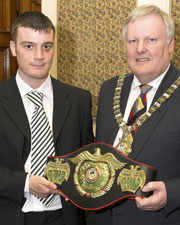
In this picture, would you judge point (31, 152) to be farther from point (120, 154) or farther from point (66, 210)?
point (120, 154)

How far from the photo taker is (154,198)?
1369mm

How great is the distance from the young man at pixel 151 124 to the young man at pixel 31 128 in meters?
0.18

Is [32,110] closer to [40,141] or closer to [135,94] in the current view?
[40,141]

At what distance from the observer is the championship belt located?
140 centimetres

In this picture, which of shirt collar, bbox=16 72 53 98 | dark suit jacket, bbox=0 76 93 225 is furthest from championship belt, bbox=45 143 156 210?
shirt collar, bbox=16 72 53 98

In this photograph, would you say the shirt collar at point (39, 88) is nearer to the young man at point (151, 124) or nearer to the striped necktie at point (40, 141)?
the striped necktie at point (40, 141)

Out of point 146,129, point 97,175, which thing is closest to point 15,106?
point 97,175

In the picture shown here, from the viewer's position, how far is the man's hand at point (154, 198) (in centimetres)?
135

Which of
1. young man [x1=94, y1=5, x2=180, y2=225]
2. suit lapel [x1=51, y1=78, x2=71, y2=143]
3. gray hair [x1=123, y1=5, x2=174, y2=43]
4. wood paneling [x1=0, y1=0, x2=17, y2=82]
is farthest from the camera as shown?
wood paneling [x1=0, y1=0, x2=17, y2=82]

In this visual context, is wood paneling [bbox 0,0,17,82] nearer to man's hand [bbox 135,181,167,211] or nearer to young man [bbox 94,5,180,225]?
young man [bbox 94,5,180,225]

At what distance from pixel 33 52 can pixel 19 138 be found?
1.41 feet

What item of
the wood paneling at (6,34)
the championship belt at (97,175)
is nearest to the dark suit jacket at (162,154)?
the championship belt at (97,175)

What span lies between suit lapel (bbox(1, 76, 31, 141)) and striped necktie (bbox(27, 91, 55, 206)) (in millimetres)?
37

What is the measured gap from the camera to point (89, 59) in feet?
11.6
